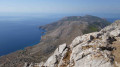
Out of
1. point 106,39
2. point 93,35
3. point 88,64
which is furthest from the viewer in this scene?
point 93,35

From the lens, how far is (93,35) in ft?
87.7

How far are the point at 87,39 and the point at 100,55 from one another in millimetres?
7992

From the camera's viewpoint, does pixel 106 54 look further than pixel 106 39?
No

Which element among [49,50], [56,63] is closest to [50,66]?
[56,63]

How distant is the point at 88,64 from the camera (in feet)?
57.9

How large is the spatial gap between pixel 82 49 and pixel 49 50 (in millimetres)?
117531

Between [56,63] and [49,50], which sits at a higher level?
[56,63]

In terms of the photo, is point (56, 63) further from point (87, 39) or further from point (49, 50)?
point (49, 50)

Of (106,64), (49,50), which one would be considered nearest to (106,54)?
(106,64)

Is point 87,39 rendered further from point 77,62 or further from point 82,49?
point 77,62

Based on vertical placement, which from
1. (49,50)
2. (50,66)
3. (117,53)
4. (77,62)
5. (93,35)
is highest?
(93,35)

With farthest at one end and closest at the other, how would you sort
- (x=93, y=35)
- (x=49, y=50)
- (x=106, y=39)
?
(x=49, y=50) → (x=93, y=35) → (x=106, y=39)

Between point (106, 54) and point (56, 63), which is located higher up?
point (106, 54)

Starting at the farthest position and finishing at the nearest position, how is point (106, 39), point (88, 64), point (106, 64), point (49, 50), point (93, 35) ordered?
1. point (49, 50)
2. point (93, 35)
3. point (106, 39)
4. point (88, 64)
5. point (106, 64)
